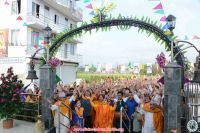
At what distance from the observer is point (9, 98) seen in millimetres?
9375

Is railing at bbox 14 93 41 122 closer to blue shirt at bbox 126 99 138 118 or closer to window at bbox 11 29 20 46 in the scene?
blue shirt at bbox 126 99 138 118

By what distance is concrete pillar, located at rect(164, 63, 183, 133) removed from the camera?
288 inches

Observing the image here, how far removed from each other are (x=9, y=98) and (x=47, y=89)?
1438mm

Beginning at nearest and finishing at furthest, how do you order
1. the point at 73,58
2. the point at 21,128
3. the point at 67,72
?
the point at 21,128
the point at 67,72
the point at 73,58

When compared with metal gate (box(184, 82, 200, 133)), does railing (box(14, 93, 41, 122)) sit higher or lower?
lower

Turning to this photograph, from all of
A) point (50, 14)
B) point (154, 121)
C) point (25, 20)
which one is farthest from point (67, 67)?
point (154, 121)

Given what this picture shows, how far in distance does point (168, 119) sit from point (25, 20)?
18.2m

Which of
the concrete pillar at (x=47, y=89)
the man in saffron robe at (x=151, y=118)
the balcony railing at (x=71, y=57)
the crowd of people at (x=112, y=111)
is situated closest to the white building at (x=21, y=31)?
the balcony railing at (x=71, y=57)

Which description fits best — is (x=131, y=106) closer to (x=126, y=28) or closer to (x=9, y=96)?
(x=126, y=28)

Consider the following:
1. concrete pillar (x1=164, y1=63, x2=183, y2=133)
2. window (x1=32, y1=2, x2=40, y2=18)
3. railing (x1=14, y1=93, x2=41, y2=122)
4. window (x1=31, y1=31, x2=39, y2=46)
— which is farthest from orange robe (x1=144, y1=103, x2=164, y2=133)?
window (x1=32, y1=2, x2=40, y2=18)

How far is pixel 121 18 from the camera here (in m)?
9.41

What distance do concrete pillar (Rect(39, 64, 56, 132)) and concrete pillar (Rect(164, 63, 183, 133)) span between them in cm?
414

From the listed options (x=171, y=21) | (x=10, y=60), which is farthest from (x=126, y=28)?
(x=10, y=60)

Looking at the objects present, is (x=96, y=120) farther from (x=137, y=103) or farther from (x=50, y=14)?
(x=50, y=14)
